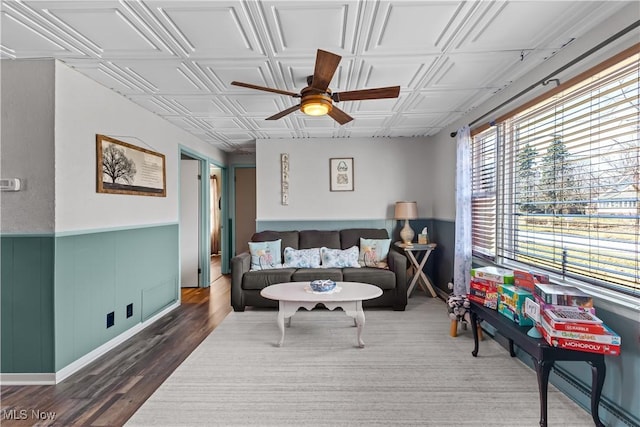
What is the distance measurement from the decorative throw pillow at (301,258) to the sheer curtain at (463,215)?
1785 millimetres

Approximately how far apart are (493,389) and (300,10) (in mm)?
2788

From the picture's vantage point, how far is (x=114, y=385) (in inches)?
90.0

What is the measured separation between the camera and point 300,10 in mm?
1827

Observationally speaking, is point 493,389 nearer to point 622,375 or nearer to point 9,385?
point 622,375

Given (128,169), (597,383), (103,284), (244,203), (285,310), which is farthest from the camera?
(244,203)

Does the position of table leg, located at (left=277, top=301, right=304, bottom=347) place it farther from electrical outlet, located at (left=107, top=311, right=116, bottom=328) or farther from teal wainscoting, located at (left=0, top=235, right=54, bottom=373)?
teal wainscoting, located at (left=0, top=235, right=54, bottom=373)

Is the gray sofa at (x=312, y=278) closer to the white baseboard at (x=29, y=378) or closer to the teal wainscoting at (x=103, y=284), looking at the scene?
the teal wainscoting at (x=103, y=284)

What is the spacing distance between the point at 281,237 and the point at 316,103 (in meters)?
2.59

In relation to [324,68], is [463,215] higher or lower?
lower

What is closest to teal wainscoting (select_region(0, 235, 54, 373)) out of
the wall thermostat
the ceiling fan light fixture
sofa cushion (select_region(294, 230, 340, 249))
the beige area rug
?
the wall thermostat

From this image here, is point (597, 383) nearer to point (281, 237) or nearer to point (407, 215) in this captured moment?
point (407, 215)

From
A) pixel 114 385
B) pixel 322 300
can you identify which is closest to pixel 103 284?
pixel 114 385

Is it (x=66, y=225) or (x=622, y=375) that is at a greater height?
(x=66, y=225)

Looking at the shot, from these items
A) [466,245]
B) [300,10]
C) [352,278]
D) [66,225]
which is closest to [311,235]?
[352,278]
